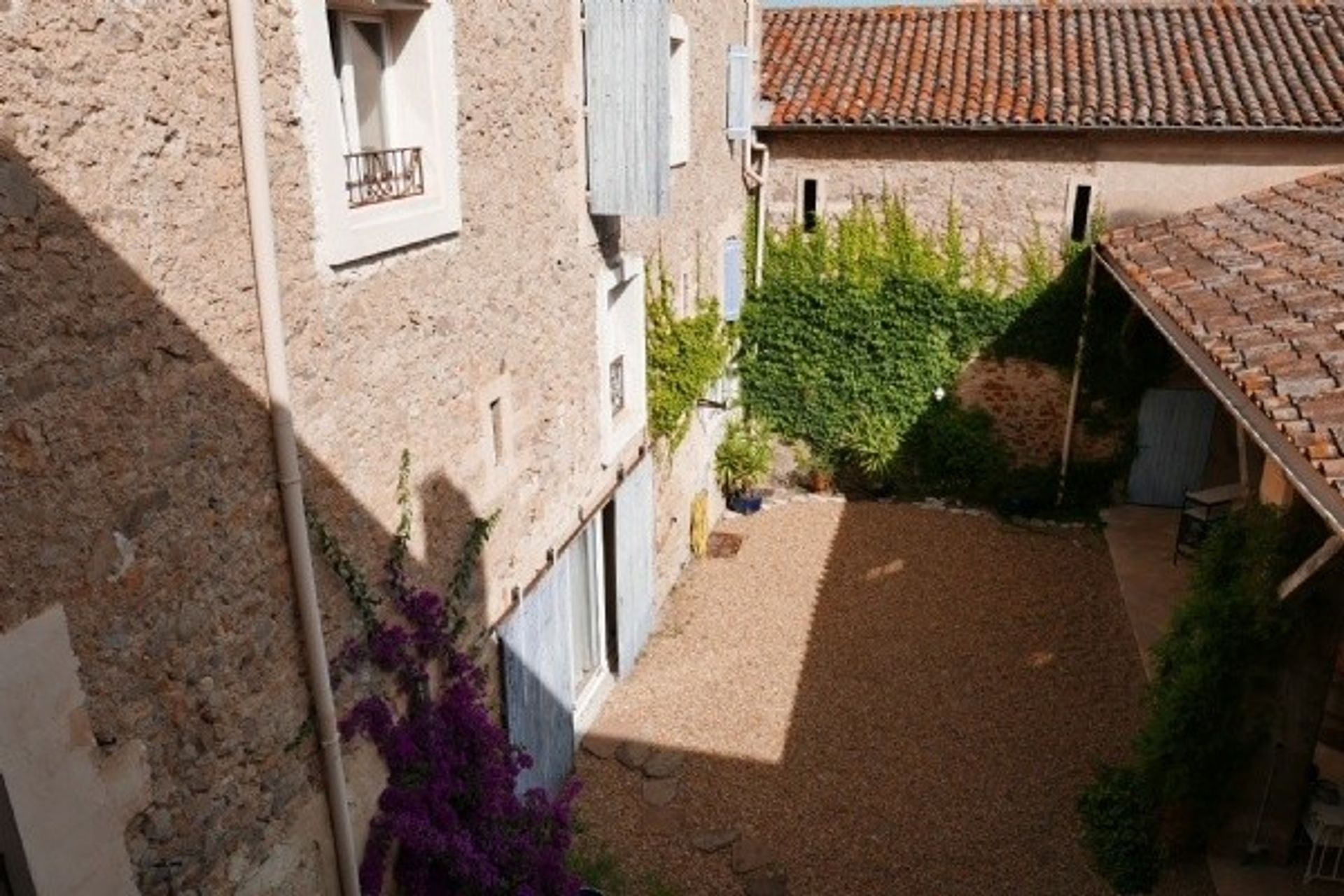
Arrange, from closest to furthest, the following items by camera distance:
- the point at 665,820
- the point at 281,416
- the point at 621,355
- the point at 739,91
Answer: the point at 281,416 < the point at 665,820 < the point at 621,355 < the point at 739,91

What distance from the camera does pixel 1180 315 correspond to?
291 inches

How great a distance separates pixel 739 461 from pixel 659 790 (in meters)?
6.08

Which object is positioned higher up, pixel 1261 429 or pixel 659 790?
pixel 1261 429

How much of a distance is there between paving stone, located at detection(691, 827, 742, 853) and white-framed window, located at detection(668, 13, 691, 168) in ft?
20.8

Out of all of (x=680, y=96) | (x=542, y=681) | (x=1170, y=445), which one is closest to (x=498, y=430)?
(x=542, y=681)

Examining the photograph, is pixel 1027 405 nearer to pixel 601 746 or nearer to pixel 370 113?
pixel 601 746

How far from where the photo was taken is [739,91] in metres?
11.9

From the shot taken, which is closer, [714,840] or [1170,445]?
[714,840]

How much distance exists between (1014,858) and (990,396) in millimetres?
7552

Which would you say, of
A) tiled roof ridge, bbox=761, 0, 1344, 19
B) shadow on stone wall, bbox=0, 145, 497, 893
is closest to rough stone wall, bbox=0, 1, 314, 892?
shadow on stone wall, bbox=0, 145, 497, 893

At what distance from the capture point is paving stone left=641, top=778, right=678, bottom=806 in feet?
25.8

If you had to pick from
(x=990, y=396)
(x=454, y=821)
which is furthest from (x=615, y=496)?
(x=990, y=396)

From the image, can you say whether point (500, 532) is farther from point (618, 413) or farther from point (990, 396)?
point (990, 396)

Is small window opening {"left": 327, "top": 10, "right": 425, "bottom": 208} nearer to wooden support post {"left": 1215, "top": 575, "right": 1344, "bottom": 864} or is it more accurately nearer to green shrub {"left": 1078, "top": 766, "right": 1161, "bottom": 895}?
wooden support post {"left": 1215, "top": 575, "right": 1344, "bottom": 864}
